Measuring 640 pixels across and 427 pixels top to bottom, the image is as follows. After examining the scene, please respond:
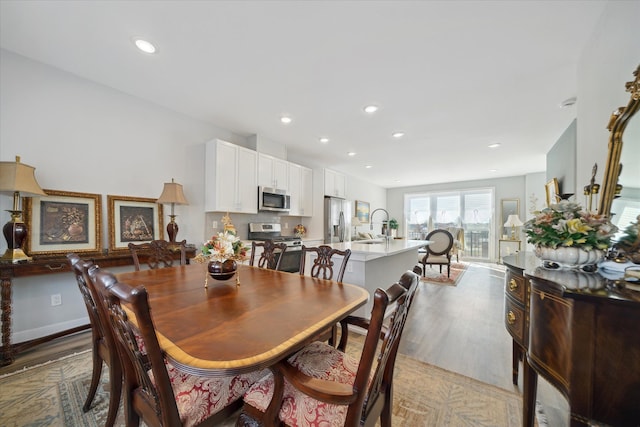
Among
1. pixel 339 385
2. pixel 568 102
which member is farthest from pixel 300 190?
pixel 339 385

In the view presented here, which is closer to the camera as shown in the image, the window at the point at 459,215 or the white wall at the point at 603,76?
the white wall at the point at 603,76

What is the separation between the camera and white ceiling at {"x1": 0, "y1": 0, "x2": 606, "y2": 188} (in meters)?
1.69

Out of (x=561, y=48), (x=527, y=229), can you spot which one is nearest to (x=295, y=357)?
(x=527, y=229)

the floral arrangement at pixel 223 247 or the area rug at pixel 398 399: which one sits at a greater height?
the floral arrangement at pixel 223 247

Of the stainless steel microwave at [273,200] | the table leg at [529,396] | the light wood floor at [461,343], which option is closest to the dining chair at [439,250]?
the light wood floor at [461,343]

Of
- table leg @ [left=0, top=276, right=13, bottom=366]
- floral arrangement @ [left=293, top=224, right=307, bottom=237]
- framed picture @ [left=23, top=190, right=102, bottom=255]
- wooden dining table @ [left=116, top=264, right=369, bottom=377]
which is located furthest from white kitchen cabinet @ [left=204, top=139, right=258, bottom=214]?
table leg @ [left=0, top=276, right=13, bottom=366]

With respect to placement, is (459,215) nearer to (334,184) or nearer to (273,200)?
(334,184)

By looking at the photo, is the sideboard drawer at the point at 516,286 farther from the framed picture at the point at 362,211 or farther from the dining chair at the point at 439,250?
the framed picture at the point at 362,211

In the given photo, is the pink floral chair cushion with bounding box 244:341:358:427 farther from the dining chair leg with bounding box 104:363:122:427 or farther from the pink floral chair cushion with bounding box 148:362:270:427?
A: the dining chair leg with bounding box 104:363:122:427

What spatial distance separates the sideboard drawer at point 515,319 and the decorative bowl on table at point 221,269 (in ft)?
5.66

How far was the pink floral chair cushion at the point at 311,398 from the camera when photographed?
87 cm

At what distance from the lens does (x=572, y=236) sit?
3.79 ft

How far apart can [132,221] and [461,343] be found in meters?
3.88

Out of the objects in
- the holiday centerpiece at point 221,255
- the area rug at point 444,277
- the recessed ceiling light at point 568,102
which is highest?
the recessed ceiling light at point 568,102
